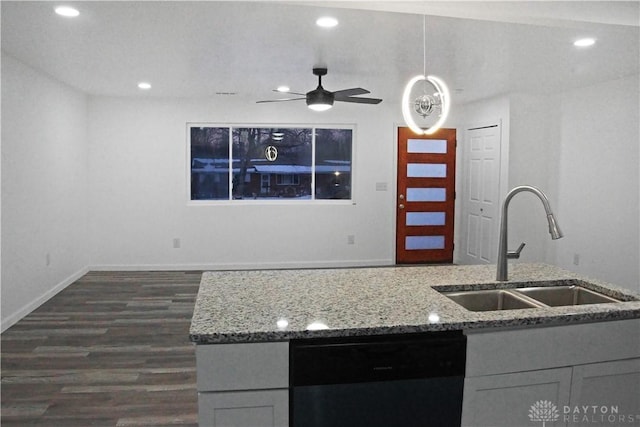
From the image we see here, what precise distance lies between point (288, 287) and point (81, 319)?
10.2 ft

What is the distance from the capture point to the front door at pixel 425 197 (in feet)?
22.7

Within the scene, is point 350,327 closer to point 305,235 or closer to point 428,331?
point 428,331

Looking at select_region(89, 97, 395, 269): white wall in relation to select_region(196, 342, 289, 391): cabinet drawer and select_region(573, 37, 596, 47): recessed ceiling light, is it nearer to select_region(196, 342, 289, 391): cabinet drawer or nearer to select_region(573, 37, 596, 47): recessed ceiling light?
select_region(573, 37, 596, 47): recessed ceiling light

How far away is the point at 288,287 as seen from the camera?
217 cm

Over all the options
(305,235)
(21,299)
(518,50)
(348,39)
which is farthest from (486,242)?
(21,299)

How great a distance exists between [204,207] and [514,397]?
5.35 metres

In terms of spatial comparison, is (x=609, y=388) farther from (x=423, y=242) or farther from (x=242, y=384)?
(x=423, y=242)

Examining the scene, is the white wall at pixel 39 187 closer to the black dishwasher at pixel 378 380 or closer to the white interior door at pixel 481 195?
the black dishwasher at pixel 378 380

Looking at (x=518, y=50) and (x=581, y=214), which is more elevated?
(x=518, y=50)

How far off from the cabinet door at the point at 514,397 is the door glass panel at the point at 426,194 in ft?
17.1

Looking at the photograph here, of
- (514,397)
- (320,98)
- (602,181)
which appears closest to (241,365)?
(514,397)

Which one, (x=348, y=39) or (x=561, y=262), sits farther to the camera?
(x=561, y=262)

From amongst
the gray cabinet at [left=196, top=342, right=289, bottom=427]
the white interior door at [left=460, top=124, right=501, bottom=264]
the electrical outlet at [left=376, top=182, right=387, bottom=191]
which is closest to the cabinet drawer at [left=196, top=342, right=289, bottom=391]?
the gray cabinet at [left=196, top=342, right=289, bottom=427]

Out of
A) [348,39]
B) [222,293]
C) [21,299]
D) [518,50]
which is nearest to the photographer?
[222,293]
